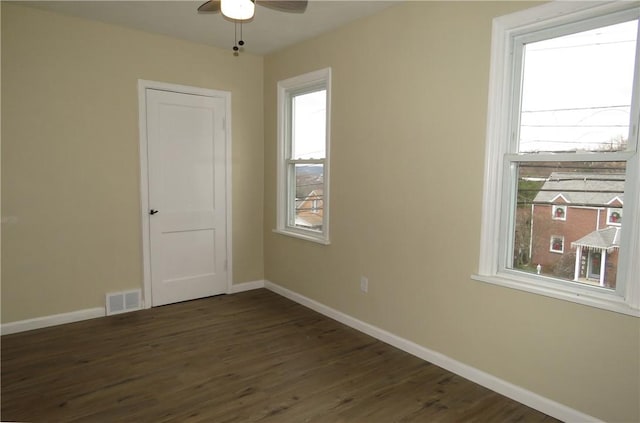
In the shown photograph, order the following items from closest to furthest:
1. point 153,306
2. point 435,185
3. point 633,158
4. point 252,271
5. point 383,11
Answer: point 633,158 → point 435,185 → point 383,11 → point 153,306 → point 252,271

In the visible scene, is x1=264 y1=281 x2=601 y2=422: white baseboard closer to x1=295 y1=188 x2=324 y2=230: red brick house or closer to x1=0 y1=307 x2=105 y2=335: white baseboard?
x1=295 y1=188 x2=324 y2=230: red brick house

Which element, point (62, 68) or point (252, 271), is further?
point (252, 271)

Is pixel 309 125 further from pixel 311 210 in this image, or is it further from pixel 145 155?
pixel 145 155

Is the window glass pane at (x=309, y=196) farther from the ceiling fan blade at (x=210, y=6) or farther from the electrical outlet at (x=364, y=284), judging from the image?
the ceiling fan blade at (x=210, y=6)

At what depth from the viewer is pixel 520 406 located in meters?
2.41

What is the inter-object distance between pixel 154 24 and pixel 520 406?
405cm

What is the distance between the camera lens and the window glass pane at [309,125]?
398 centimetres

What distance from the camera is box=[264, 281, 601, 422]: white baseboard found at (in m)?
2.28

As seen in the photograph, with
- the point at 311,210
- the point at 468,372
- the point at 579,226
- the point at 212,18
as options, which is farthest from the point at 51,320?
the point at 579,226

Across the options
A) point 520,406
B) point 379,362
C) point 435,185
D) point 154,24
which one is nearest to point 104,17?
point 154,24

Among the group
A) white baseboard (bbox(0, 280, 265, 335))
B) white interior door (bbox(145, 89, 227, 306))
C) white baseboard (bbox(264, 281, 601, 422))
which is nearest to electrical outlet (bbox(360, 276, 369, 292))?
white baseboard (bbox(264, 281, 601, 422))

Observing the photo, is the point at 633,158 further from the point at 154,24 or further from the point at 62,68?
the point at 62,68

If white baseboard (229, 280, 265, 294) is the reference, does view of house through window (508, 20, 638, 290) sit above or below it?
above

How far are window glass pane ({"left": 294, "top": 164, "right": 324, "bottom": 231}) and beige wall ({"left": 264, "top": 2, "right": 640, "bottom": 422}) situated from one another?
0.92ft
